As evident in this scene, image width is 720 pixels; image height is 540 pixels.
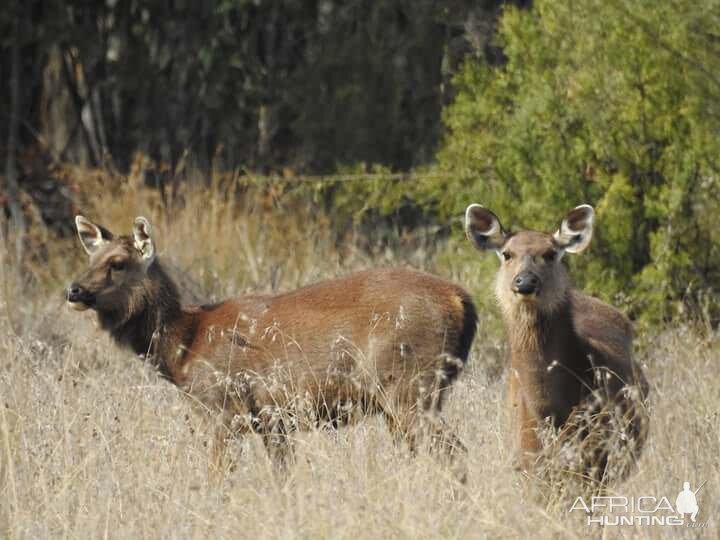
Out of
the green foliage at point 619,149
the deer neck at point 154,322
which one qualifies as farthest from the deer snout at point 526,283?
the green foliage at point 619,149

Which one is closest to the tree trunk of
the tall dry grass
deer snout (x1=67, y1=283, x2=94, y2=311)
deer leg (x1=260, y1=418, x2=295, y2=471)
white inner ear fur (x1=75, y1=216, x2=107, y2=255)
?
the tall dry grass

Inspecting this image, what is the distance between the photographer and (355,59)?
1492 centimetres

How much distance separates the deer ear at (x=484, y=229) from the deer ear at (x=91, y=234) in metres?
2.37

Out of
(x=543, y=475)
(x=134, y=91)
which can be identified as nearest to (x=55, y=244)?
(x=134, y=91)

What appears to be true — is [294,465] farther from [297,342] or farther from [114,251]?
[114,251]

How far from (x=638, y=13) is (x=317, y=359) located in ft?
10.5

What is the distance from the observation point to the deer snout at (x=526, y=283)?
21.8 ft

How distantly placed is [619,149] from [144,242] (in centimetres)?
325

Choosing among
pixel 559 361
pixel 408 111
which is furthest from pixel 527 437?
pixel 408 111

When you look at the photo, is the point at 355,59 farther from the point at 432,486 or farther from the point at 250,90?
the point at 432,486

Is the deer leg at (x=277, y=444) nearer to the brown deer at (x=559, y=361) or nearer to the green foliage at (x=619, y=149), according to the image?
the brown deer at (x=559, y=361)

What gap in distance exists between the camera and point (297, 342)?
787 centimetres

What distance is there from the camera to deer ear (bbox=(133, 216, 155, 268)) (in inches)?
332

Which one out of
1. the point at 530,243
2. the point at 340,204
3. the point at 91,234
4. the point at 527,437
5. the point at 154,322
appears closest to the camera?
the point at 527,437
